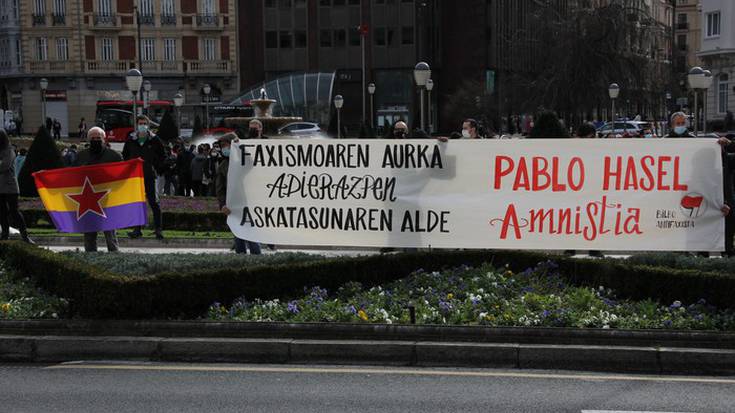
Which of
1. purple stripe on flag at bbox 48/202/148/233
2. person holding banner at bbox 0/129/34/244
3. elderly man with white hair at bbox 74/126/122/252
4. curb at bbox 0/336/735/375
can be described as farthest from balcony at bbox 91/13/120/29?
curb at bbox 0/336/735/375

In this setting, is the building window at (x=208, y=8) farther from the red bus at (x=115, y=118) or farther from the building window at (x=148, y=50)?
the red bus at (x=115, y=118)

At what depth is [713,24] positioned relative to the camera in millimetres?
65312

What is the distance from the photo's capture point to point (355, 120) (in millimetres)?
70938

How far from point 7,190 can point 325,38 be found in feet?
192

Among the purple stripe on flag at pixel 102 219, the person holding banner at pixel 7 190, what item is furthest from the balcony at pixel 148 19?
the purple stripe on flag at pixel 102 219

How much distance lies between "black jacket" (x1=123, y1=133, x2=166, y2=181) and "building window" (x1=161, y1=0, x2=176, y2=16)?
2371 inches

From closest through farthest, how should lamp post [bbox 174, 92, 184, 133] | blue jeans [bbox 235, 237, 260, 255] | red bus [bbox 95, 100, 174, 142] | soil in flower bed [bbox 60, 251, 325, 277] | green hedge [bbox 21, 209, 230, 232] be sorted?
soil in flower bed [bbox 60, 251, 325, 277]
blue jeans [bbox 235, 237, 260, 255]
green hedge [bbox 21, 209, 230, 232]
lamp post [bbox 174, 92, 184, 133]
red bus [bbox 95, 100, 174, 142]

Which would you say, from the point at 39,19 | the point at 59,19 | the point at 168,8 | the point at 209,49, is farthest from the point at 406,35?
the point at 39,19

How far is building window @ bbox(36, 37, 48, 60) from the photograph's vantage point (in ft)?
239

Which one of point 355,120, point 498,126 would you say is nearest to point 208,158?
point 498,126

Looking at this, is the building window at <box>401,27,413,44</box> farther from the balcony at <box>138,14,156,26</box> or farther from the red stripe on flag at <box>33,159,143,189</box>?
the red stripe on flag at <box>33,159,143,189</box>

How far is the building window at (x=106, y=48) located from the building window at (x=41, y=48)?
396 centimetres

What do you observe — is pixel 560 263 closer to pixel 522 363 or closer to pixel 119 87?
pixel 522 363

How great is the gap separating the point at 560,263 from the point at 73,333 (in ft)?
15.6
